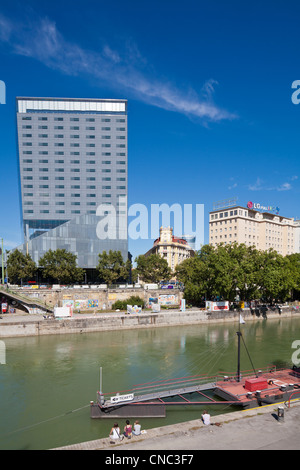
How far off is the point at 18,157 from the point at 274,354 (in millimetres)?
91520

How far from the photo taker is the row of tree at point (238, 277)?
5953cm

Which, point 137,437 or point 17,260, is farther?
point 17,260

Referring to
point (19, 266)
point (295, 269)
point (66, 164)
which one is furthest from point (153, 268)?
point (66, 164)

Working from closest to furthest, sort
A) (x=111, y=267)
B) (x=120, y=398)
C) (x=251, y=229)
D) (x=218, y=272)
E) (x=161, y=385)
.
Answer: (x=120, y=398)
(x=161, y=385)
(x=218, y=272)
(x=111, y=267)
(x=251, y=229)

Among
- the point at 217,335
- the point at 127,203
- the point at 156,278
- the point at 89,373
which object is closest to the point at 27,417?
the point at 89,373

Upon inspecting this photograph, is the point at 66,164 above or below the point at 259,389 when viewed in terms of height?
above

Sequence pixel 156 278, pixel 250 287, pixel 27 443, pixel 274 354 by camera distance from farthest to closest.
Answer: pixel 156 278
pixel 250 287
pixel 274 354
pixel 27 443

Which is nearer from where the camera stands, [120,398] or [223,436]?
Result: [223,436]

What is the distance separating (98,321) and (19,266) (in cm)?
2722

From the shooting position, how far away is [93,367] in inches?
1134

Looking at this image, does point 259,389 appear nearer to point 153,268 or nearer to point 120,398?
point 120,398

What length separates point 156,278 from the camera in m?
80.1

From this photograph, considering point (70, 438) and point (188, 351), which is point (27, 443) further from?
point (188, 351)

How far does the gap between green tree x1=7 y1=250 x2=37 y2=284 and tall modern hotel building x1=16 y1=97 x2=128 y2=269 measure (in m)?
28.2
